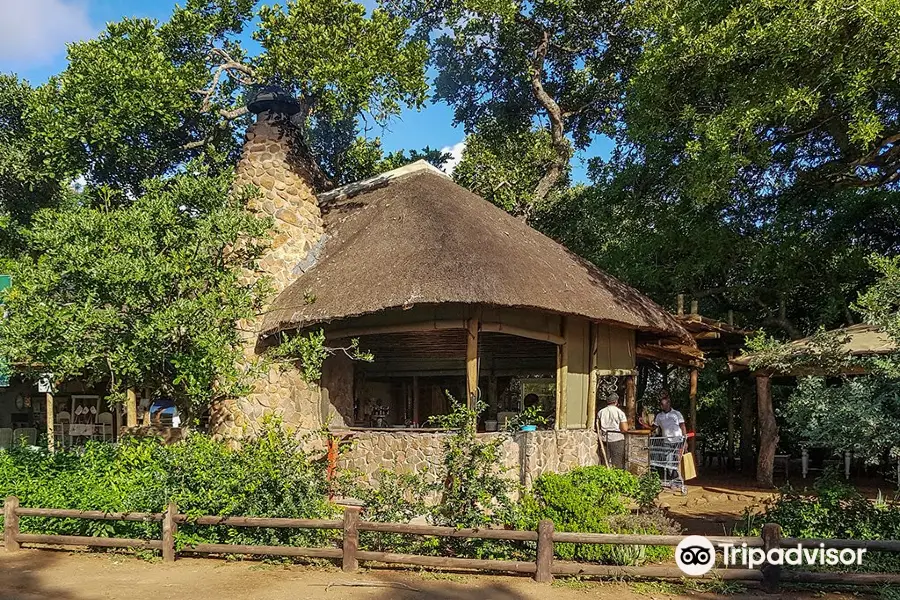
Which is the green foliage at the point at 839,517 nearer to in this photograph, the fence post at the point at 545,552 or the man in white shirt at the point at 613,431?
the fence post at the point at 545,552

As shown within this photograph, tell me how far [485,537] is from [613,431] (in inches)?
245

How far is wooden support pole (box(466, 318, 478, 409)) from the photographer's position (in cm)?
1023

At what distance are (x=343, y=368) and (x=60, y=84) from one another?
8519 millimetres

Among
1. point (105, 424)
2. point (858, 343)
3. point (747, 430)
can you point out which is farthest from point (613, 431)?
point (105, 424)

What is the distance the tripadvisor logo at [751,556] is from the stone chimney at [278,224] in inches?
276

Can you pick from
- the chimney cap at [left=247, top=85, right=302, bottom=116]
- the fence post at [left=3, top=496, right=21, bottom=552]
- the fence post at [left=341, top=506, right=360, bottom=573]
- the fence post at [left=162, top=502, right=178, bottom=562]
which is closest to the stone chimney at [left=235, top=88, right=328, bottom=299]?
the chimney cap at [left=247, top=85, right=302, bottom=116]

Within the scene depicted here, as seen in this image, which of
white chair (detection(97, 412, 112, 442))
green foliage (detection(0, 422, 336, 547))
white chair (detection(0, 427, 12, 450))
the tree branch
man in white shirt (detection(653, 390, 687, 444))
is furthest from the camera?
the tree branch

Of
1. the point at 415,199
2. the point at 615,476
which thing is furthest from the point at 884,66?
the point at 415,199

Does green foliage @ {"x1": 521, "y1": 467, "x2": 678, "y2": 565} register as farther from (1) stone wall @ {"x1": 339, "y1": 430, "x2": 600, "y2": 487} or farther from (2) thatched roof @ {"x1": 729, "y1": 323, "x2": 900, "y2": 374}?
(2) thatched roof @ {"x1": 729, "y1": 323, "x2": 900, "y2": 374}

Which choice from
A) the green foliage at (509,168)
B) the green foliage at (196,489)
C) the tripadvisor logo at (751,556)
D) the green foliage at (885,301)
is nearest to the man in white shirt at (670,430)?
the tripadvisor logo at (751,556)

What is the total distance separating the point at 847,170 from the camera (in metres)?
12.6

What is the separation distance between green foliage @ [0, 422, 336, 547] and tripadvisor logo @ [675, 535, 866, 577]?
3.68m

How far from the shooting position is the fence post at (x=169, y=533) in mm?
7309

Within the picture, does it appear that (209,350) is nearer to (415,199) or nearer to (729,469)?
(415,199)
